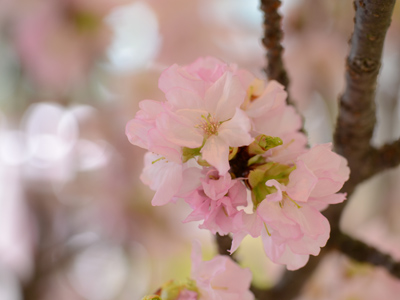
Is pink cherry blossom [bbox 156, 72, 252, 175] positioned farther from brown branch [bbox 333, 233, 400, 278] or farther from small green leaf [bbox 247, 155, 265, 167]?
brown branch [bbox 333, 233, 400, 278]

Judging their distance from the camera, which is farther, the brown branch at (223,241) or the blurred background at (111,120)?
the blurred background at (111,120)

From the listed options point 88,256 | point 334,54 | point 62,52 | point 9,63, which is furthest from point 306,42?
point 88,256

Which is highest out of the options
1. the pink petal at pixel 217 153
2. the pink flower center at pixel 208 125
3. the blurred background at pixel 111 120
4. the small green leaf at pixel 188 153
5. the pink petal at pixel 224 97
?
the pink petal at pixel 224 97

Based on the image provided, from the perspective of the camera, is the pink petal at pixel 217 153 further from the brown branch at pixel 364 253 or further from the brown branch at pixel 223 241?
the brown branch at pixel 364 253

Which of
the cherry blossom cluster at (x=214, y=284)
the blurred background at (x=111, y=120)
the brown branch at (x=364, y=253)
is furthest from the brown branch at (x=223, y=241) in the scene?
the blurred background at (x=111, y=120)

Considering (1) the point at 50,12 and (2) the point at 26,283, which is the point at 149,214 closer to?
(2) the point at 26,283

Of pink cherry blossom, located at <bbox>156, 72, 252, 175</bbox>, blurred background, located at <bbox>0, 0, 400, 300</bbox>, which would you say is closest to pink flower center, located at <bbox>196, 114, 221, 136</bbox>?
pink cherry blossom, located at <bbox>156, 72, 252, 175</bbox>
